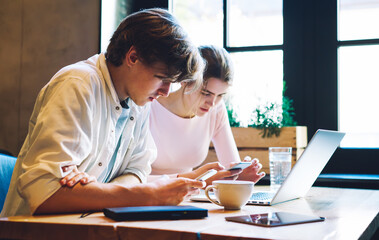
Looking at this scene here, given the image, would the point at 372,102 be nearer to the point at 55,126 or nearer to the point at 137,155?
the point at 137,155

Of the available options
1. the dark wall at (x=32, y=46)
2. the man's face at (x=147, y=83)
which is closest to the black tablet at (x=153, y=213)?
the man's face at (x=147, y=83)

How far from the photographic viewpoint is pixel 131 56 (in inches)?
55.8

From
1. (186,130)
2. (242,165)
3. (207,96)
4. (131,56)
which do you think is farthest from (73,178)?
(186,130)

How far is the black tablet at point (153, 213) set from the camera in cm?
104

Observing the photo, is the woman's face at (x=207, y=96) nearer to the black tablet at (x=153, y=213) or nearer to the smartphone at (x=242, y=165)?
the smartphone at (x=242, y=165)

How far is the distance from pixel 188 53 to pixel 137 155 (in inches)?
19.2

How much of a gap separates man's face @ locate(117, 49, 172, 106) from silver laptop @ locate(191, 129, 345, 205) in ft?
1.30

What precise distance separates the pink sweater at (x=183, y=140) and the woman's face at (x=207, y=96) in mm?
125

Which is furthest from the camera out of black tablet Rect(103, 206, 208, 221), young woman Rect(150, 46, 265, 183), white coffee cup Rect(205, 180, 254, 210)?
young woman Rect(150, 46, 265, 183)

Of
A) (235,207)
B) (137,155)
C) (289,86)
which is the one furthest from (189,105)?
(235,207)

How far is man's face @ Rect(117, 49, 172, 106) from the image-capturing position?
4.65 feet

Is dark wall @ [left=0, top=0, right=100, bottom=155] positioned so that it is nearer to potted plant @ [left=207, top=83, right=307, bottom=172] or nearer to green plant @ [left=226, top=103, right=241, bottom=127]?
green plant @ [left=226, top=103, right=241, bottom=127]

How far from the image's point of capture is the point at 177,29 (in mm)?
1409

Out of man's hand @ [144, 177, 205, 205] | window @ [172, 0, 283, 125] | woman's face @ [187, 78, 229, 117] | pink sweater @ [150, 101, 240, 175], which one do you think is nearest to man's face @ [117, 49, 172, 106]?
man's hand @ [144, 177, 205, 205]
